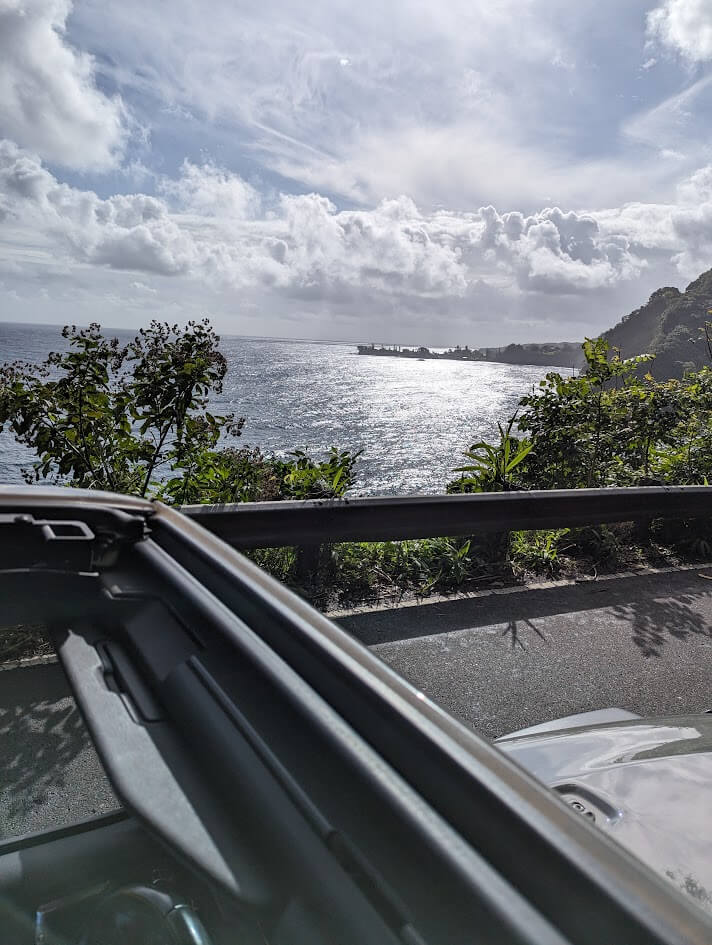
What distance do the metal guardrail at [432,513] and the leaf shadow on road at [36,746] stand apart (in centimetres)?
220

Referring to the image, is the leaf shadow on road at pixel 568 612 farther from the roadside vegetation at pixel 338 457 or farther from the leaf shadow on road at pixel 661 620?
the roadside vegetation at pixel 338 457

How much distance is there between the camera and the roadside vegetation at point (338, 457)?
16.4ft

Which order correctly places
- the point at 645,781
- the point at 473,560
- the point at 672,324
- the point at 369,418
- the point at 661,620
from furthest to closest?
the point at 369,418 < the point at 672,324 < the point at 473,560 < the point at 661,620 < the point at 645,781

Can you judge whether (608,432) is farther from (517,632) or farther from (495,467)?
(517,632)

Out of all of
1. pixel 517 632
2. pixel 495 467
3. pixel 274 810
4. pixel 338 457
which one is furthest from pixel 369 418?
pixel 274 810

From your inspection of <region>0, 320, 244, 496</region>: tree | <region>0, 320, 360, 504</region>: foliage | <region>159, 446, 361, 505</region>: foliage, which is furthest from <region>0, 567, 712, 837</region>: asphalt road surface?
<region>0, 320, 244, 496</region>: tree

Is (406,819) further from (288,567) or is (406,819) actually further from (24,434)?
(24,434)

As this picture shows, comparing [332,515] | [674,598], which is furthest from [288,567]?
[674,598]

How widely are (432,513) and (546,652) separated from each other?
1.38 m

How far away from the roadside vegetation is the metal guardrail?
0.39m

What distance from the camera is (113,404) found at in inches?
203

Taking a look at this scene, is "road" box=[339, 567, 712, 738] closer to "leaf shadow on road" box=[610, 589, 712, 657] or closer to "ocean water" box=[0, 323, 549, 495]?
"leaf shadow on road" box=[610, 589, 712, 657]

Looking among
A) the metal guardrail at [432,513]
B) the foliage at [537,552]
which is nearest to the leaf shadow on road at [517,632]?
the metal guardrail at [432,513]

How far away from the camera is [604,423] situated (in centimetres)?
747
